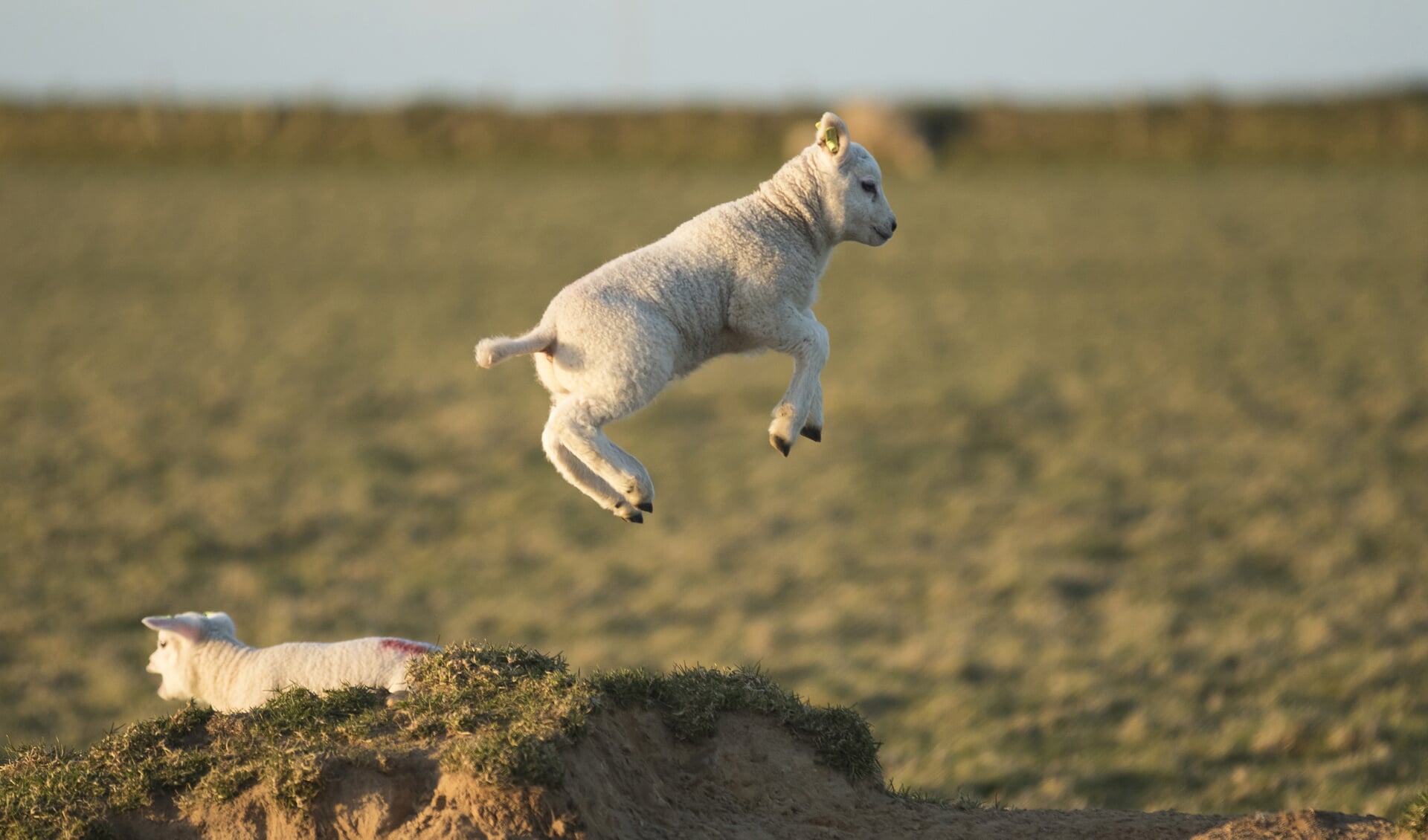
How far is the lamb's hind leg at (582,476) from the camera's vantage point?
18.1ft

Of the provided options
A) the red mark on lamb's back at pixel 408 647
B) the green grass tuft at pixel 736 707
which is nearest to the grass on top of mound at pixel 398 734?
the green grass tuft at pixel 736 707

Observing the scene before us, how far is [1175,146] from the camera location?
50375mm

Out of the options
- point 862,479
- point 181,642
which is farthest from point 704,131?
point 181,642

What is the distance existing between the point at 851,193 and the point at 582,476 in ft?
5.89

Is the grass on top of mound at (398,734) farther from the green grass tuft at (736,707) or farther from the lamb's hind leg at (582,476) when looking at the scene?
the lamb's hind leg at (582,476)

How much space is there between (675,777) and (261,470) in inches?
791

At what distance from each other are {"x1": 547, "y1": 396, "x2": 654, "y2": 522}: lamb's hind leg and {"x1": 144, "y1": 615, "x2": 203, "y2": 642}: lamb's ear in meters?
3.24

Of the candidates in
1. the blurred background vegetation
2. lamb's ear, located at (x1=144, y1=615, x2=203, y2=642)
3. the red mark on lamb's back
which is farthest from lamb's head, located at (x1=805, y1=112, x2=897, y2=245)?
the blurred background vegetation

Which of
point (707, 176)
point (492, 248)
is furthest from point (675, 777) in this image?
point (707, 176)

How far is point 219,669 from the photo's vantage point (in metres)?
7.47

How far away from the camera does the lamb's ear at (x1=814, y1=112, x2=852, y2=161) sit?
5.82 m

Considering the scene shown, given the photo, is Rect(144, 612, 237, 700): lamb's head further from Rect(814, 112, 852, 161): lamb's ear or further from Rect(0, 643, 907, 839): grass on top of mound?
Rect(814, 112, 852, 161): lamb's ear

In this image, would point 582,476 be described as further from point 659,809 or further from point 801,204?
point 659,809

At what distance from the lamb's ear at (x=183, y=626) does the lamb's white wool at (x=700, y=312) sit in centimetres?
302
